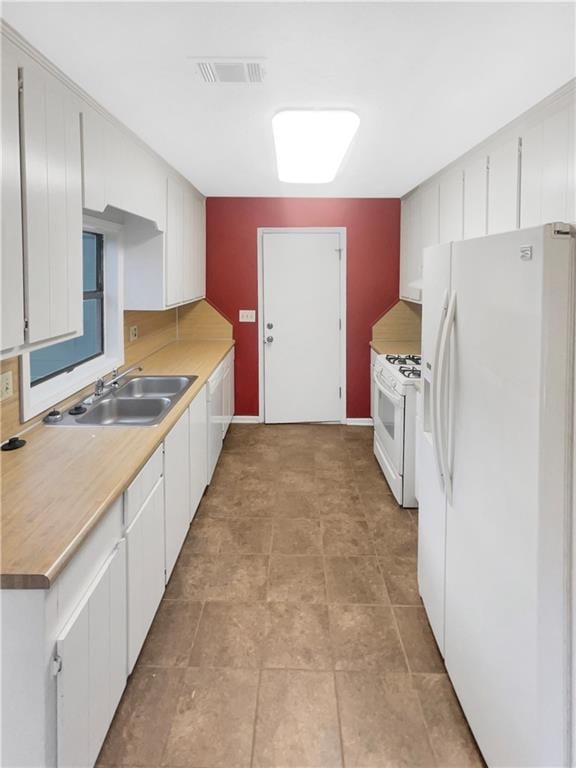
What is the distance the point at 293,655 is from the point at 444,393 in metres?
1.28

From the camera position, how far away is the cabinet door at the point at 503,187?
8.89 feet

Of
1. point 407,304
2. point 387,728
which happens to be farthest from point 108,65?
point 407,304

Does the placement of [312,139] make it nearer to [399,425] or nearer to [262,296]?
[399,425]

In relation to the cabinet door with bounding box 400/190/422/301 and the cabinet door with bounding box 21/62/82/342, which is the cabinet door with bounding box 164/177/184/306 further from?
the cabinet door with bounding box 400/190/422/301

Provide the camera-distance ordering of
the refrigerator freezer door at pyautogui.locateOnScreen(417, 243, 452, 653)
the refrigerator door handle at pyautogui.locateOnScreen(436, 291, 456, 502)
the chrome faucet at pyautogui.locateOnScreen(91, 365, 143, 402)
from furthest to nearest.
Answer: the chrome faucet at pyautogui.locateOnScreen(91, 365, 143, 402), the refrigerator freezer door at pyautogui.locateOnScreen(417, 243, 452, 653), the refrigerator door handle at pyautogui.locateOnScreen(436, 291, 456, 502)

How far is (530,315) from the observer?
54.7 inches

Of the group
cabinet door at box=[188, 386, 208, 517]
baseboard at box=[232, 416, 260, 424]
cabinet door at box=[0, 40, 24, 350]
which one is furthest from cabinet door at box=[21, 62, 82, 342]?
baseboard at box=[232, 416, 260, 424]

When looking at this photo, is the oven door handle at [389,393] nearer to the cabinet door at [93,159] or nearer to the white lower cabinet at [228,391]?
the white lower cabinet at [228,391]

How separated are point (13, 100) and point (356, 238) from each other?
429cm

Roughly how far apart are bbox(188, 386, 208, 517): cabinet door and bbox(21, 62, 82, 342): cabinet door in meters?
1.22

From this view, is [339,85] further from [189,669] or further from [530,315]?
[189,669]

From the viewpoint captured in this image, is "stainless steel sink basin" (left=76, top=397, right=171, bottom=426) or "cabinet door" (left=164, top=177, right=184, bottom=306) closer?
"stainless steel sink basin" (left=76, top=397, right=171, bottom=426)

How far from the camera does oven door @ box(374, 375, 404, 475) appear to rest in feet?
12.5

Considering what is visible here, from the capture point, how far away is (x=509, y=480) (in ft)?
4.99
